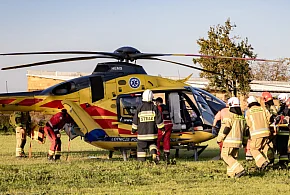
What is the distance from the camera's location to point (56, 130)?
1653 cm

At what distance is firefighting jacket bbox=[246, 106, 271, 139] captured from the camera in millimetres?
12425

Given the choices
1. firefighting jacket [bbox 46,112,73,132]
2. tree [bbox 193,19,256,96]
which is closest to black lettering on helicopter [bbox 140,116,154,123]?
firefighting jacket [bbox 46,112,73,132]

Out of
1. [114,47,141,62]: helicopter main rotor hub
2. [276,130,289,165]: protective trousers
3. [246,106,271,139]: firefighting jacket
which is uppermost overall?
[114,47,141,62]: helicopter main rotor hub

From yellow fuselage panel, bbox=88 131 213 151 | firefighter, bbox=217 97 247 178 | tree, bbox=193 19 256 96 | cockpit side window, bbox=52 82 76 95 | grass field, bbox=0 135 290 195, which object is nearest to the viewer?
grass field, bbox=0 135 290 195

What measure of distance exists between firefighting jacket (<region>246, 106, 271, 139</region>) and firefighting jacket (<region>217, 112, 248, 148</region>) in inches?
27.4

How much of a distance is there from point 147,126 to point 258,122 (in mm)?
3021

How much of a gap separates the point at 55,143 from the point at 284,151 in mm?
6762

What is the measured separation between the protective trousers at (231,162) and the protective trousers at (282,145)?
8.81 ft

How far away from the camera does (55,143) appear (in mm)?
16203

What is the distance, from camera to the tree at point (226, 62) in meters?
40.1

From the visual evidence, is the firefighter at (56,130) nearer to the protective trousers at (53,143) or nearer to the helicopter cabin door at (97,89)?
the protective trousers at (53,143)

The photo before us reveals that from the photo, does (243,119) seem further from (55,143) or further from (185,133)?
(55,143)

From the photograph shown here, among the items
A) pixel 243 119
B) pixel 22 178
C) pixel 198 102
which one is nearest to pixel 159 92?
pixel 198 102

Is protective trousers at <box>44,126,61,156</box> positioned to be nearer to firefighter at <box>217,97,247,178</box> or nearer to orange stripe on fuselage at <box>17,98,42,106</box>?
orange stripe on fuselage at <box>17,98,42,106</box>
